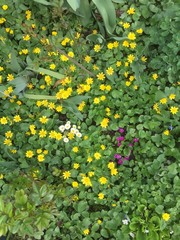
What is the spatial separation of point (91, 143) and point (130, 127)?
25cm

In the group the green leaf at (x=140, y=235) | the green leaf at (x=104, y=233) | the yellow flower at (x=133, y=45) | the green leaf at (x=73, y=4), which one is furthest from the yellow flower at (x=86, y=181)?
the green leaf at (x=73, y=4)

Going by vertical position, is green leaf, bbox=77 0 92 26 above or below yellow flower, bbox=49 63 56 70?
above

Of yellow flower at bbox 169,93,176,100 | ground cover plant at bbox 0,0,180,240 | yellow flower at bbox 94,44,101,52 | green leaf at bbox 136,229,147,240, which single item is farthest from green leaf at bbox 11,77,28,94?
green leaf at bbox 136,229,147,240

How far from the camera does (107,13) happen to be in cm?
236

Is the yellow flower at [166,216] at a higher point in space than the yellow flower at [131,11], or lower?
lower

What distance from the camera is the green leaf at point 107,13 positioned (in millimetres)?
2291

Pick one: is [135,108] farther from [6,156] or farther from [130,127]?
[6,156]

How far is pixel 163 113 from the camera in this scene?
88.2 inches

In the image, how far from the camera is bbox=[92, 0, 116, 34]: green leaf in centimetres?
229

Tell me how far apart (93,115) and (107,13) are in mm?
617

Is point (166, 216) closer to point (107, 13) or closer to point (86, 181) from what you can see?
point (86, 181)

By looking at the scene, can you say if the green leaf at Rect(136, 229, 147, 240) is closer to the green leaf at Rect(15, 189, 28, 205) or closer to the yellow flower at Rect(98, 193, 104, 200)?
the yellow flower at Rect(98, 193, 104, 200)

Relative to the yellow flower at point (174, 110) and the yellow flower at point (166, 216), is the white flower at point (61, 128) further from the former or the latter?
the yellow flower at point (166, 216)

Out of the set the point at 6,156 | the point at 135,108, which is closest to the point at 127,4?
the point at 135,108
